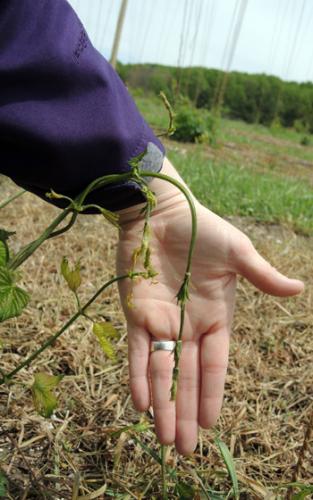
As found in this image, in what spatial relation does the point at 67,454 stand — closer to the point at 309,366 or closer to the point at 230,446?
the point at 230,446

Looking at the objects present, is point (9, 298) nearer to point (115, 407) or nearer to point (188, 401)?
point (188, 401)

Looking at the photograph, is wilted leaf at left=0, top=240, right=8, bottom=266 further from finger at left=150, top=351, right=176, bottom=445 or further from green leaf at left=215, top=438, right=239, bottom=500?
green leaf at left=215, top=438, right=239, bottom=500

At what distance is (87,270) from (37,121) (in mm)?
863

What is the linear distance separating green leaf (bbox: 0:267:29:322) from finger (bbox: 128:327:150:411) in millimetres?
321

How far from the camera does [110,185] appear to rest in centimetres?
80

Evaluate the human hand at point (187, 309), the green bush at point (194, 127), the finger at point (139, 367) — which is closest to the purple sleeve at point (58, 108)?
the human hand at point (187, 309)

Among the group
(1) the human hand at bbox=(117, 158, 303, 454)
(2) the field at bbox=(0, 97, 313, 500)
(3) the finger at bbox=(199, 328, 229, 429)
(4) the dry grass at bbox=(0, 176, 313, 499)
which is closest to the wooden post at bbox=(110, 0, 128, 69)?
(2) the field at bbox=(0, 97, 313, 500)

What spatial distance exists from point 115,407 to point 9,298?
21.2 inches

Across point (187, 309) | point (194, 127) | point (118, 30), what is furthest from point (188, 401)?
point (194, 127)

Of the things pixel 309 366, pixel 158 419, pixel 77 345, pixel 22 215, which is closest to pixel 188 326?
pixel 158 419

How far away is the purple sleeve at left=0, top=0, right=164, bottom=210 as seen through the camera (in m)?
0.75

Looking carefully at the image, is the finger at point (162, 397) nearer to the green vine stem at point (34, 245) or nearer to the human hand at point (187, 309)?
the human hand at point (187, 309)

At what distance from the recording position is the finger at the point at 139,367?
33.0 inches

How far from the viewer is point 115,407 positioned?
104cm
